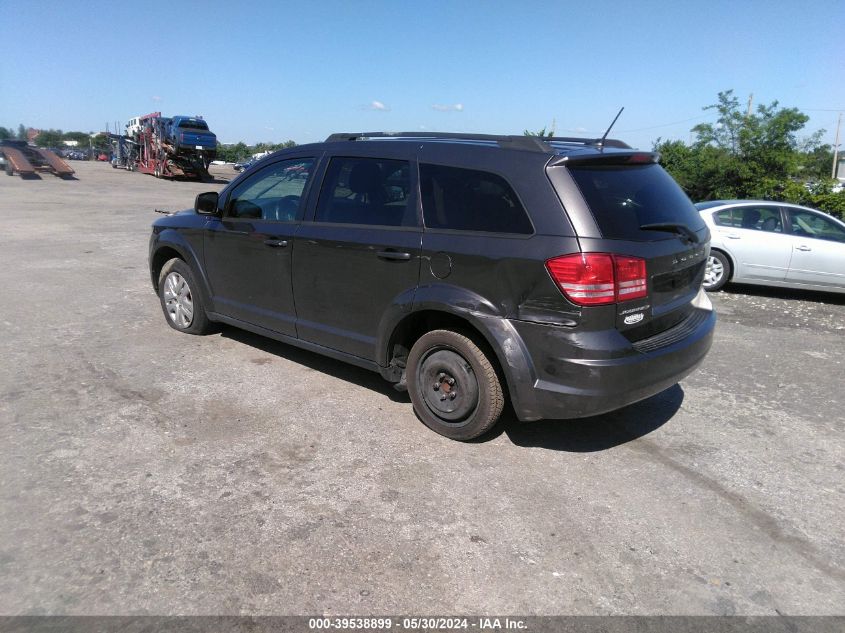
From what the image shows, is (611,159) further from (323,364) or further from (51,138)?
(51,138)

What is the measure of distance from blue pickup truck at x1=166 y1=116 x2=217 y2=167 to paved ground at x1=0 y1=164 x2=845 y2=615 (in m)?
27.8

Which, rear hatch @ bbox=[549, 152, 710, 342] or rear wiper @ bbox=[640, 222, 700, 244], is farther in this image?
rear wiper @ bbox=[640, 222, 700, 244]

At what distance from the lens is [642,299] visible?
3594mm

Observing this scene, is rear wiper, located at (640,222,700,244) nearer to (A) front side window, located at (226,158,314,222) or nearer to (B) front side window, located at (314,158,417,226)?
(B) front side window, located at (314,158,417,226)

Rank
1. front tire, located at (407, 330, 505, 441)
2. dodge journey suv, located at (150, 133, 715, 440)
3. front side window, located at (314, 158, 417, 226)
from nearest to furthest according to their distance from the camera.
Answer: dodge journey suv, located at (150, 133, 715, 440) → front tire, located at (407, 330, 505, 441) → front side window, located at (314, 158, 417, 226)

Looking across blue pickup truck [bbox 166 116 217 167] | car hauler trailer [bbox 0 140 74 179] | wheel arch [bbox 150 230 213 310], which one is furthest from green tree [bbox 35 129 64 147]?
wheel arch [bbox 150 230 213 310]

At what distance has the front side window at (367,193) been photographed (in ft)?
13.8

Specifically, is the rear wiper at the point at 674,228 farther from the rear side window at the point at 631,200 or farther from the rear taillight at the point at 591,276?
the rear taillight at the point at 591,276

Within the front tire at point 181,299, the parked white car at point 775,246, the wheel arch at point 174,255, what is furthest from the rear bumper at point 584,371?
the parked white car at point 775,246

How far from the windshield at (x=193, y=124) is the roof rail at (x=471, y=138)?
2970cm

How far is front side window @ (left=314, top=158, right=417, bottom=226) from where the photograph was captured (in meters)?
4.20

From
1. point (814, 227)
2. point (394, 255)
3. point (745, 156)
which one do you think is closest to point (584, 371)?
point (394, 255)

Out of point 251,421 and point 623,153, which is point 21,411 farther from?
point 623,153

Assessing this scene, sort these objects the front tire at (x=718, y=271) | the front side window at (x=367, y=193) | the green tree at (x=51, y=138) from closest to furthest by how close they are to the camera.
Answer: the front side window at (x=367, y=193), the front tire at (x=718, y=271), the green tree at (x=51, y=138)
